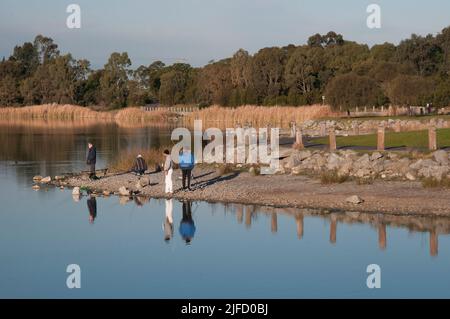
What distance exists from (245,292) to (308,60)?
84.8 meters

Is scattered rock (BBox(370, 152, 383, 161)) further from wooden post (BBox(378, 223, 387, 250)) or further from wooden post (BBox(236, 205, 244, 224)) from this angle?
wooden post (BBox(378, 223, 387, 250))

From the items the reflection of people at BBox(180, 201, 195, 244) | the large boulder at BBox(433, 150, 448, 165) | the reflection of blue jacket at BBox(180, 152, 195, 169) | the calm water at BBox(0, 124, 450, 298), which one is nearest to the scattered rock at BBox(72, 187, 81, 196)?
the calm water at BBox(0, 124, 450, 298)

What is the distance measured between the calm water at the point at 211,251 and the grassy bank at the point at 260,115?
46.1m

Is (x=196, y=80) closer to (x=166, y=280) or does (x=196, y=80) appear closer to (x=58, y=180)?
(x=58, y=180)

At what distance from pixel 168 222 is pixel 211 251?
4415mm

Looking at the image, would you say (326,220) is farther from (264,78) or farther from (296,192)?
(264,78)

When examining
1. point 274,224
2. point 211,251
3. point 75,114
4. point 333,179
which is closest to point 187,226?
point 274,224

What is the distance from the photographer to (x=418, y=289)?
17203mm

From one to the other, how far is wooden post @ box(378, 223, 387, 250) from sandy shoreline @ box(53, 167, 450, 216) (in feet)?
6.16

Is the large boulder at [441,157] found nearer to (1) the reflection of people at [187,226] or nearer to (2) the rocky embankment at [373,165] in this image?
(2) the rocky embankment at [373,165]

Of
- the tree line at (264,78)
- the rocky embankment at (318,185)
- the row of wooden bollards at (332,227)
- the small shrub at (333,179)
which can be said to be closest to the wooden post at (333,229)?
the row of wooden bollards at (332,227)

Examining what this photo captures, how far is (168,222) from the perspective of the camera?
2528 cm
